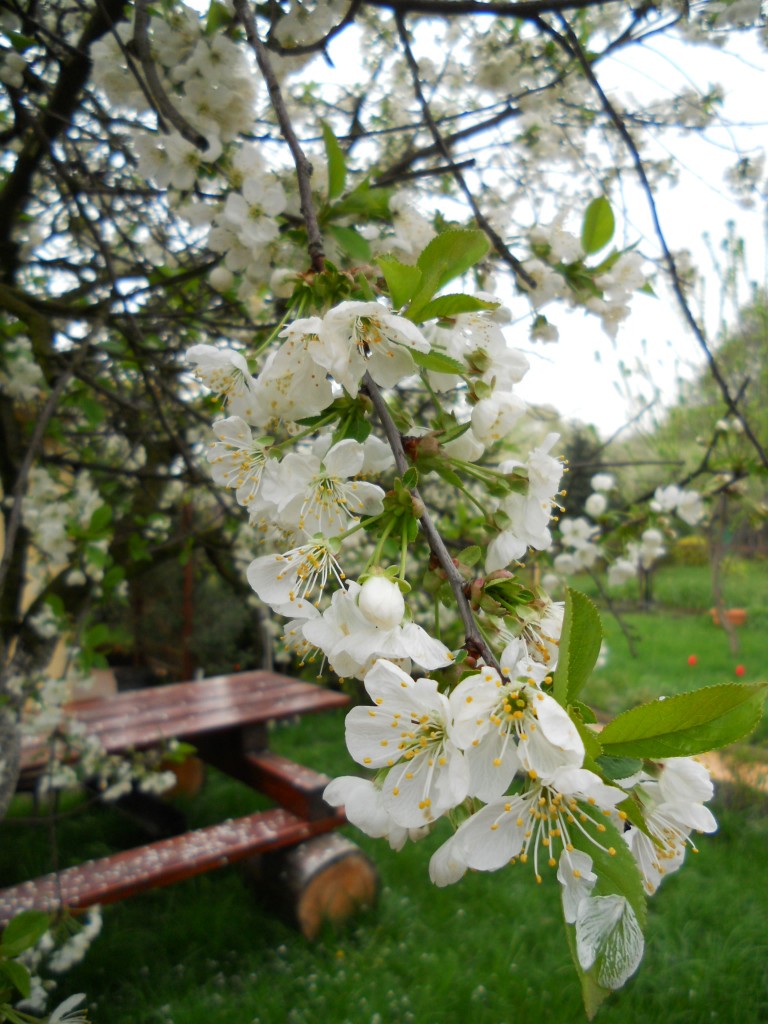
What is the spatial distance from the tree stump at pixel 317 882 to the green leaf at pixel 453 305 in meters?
2.51

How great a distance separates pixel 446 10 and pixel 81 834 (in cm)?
380

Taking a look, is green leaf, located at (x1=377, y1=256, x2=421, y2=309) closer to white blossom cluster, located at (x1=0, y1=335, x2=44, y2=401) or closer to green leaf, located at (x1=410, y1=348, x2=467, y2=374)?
green leaf, located at (x1=410, y1=348, x2=467, y2=374)

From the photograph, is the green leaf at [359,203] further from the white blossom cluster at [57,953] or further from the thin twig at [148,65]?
the white blossom cluster at [57,953]

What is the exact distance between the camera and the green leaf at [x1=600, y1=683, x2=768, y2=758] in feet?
1.73

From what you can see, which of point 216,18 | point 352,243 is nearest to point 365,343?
point 352,243

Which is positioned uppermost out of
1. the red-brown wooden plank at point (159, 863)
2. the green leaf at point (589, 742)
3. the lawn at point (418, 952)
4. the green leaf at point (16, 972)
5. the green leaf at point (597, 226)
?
the green leaf at point (597, 226)

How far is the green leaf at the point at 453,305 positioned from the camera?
65 cm

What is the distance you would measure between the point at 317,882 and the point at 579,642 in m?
2.52

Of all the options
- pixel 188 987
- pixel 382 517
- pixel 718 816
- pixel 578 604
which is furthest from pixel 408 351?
pixel 718 816

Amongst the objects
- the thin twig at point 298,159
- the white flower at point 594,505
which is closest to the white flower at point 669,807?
the thin twig at point 298,159

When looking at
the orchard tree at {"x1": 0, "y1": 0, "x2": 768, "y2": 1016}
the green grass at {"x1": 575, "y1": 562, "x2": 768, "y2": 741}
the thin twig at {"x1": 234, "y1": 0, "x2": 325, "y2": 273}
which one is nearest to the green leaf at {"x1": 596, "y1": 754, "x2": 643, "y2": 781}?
the orchard tree at {"x1": 0, "y1": 0, "x2": 768, "y2": 1016}

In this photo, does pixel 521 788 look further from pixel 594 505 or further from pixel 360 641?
pixel 594 505

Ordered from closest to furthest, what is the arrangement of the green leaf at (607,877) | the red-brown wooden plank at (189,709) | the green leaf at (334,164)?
the green leaf at (607,877)
the green leaf at (334,164)
the red-brown wooden plank at (189,709)

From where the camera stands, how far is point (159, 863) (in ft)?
7.78
